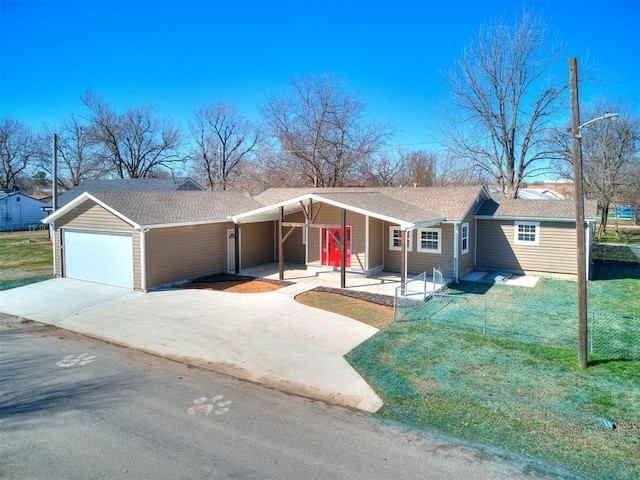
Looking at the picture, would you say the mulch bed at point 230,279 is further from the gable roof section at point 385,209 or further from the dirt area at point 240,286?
the gable roof section at point 385,209

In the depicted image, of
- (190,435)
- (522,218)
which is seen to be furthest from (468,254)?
(190,435)

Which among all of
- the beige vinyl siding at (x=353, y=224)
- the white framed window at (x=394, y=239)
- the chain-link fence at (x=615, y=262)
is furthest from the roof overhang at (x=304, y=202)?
the chain-link fence at (x=615, y=262)

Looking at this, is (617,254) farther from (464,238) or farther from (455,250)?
(455,250)

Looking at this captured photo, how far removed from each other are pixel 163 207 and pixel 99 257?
3046mm

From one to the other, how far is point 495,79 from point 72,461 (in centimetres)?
3247

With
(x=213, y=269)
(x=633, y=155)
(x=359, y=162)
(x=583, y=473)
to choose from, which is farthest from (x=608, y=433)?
(x=633, y=155)

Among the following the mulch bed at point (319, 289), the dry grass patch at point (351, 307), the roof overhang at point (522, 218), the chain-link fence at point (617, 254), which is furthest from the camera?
the chain-link fence at point (617, 254)

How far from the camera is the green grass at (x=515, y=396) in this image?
5.97 metres

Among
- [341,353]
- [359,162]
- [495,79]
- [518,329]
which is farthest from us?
[359,162]

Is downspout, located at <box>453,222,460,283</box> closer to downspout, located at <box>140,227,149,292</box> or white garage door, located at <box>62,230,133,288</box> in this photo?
downspout, located at <box>140,227,149,292</box>

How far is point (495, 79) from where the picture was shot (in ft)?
99.7

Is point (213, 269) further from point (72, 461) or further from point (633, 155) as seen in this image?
point (633, 155)

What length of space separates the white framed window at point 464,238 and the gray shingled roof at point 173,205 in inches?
389

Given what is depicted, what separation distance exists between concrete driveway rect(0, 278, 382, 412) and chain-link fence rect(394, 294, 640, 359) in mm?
2374
